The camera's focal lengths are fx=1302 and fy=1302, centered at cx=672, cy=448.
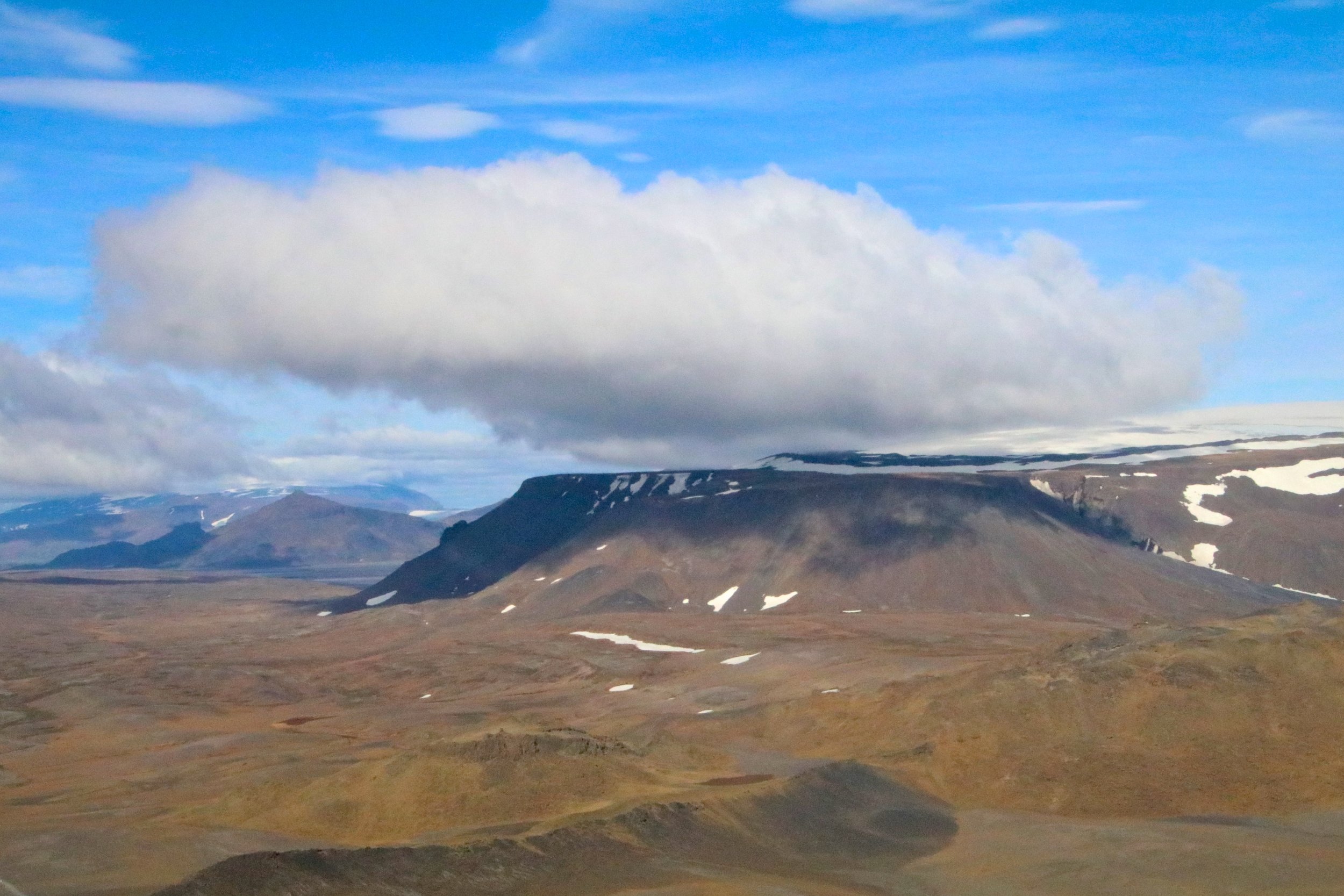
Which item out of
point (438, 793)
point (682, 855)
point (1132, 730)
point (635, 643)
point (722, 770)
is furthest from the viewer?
point (635, 643)

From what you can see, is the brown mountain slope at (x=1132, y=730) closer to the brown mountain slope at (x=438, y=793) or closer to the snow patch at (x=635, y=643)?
the brown mountain slope at (x=438, y=793)

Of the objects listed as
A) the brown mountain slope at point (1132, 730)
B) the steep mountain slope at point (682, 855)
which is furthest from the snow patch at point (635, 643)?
the steep mountain slope at point (682, 855)

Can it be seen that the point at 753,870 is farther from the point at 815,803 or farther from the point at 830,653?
the point at 830,653

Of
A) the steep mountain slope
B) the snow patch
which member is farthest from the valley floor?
the snow patch

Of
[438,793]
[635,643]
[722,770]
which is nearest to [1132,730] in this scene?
[722,770]

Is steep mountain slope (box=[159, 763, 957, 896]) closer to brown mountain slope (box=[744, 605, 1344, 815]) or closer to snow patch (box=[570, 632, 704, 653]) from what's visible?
brown mountain slope (box=[744, 605, 1344, 815])

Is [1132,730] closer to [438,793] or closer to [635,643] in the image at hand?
[438,793]
